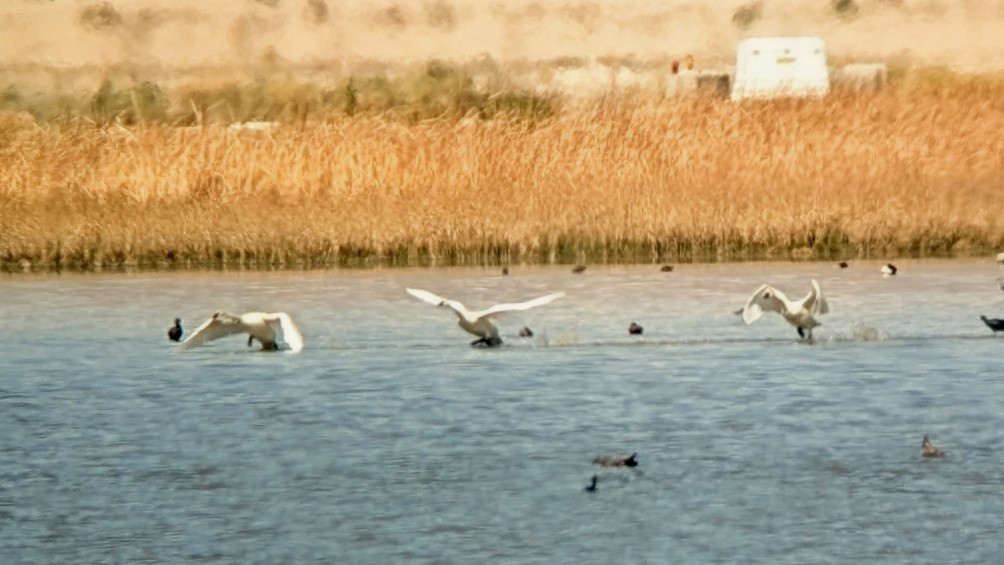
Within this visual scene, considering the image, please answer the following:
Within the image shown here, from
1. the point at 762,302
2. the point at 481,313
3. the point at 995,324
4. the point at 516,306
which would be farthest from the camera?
the point at 995,324

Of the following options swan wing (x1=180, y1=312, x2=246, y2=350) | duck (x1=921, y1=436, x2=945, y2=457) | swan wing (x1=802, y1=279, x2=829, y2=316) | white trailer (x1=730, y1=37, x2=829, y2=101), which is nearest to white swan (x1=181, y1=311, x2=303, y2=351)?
swan wing (x1=180, y1=312, x2=246, y2=350)

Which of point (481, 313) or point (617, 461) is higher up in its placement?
point (481, 313)

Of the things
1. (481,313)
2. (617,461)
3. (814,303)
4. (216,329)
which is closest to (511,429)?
(617,461)

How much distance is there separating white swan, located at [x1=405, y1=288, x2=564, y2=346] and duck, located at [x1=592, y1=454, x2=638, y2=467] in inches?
116

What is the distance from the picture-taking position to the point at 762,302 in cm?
1387

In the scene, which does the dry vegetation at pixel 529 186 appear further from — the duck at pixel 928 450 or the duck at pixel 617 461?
the duck at pixel 617 461

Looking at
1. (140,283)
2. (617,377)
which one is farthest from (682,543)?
(140,283)

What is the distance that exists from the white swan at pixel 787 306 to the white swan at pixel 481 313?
1.15m

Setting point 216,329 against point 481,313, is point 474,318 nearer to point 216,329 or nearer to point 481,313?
point 481,313

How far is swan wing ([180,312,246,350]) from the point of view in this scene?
44.5 ft

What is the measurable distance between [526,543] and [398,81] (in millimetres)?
31466

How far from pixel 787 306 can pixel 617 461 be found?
382 cm

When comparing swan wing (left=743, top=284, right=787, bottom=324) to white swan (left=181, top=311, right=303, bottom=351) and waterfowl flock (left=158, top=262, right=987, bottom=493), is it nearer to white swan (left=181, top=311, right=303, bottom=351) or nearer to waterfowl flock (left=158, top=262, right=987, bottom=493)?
waterfowl flock (left=158, top=262, right=987, bottom=493)

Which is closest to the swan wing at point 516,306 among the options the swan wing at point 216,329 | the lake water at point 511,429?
the lake water at point 511,429
